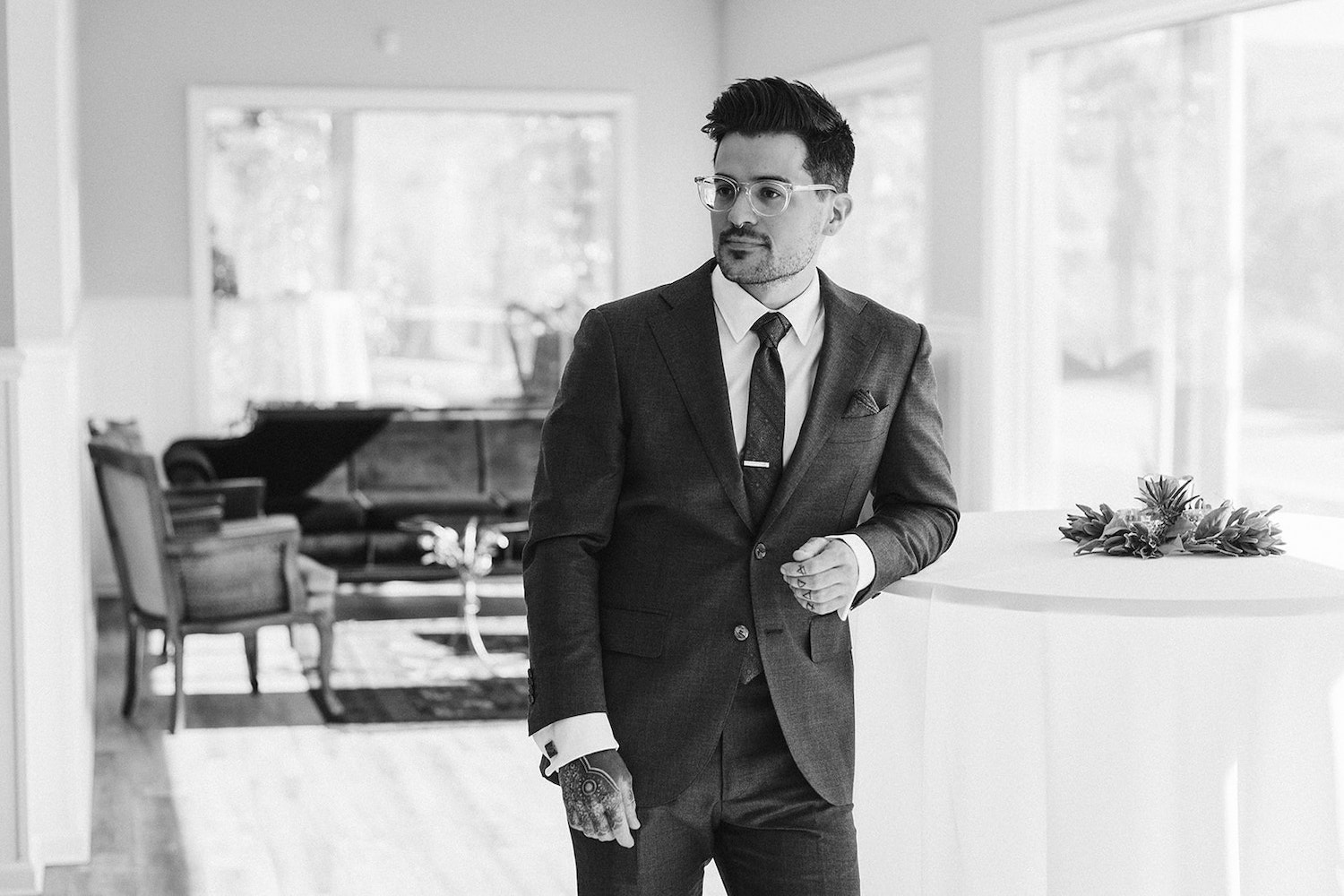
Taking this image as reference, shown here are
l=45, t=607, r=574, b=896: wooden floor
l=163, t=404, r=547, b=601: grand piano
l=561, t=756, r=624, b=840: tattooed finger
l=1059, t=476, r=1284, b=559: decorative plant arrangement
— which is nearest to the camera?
l=561, t=756, r=624, b=840: tattooed finger

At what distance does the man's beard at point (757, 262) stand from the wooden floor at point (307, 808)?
256 cm

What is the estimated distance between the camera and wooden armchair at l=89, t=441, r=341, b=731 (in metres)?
5.45

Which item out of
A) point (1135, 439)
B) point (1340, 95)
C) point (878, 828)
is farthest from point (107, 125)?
point (878, 828)

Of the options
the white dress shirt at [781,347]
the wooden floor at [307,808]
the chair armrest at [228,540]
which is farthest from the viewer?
the chair armrest at [228,540]

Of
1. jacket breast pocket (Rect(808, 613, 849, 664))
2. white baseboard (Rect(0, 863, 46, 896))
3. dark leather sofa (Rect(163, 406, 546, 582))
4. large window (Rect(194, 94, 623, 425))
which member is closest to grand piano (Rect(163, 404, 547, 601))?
dark leather sofa (Rect(163, 406, 546, 582))

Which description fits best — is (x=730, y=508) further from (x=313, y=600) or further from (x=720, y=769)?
(x=313, y=600)

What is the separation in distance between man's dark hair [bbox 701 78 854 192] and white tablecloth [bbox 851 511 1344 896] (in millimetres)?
936

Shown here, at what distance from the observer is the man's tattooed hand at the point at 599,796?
1790 millimetres

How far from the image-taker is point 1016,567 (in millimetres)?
2742

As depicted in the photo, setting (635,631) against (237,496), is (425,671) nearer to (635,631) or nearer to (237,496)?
(237,496)

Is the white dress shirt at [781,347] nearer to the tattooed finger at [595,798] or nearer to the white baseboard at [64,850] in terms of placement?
the tattooed finger at [595,798]

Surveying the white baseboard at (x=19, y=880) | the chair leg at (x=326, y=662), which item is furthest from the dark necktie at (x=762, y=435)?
the chair leg at (x=326, y=662)

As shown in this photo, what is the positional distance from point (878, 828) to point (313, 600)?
136 inches

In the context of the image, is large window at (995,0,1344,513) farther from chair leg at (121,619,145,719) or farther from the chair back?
chair leg at (121,619,145,719)
